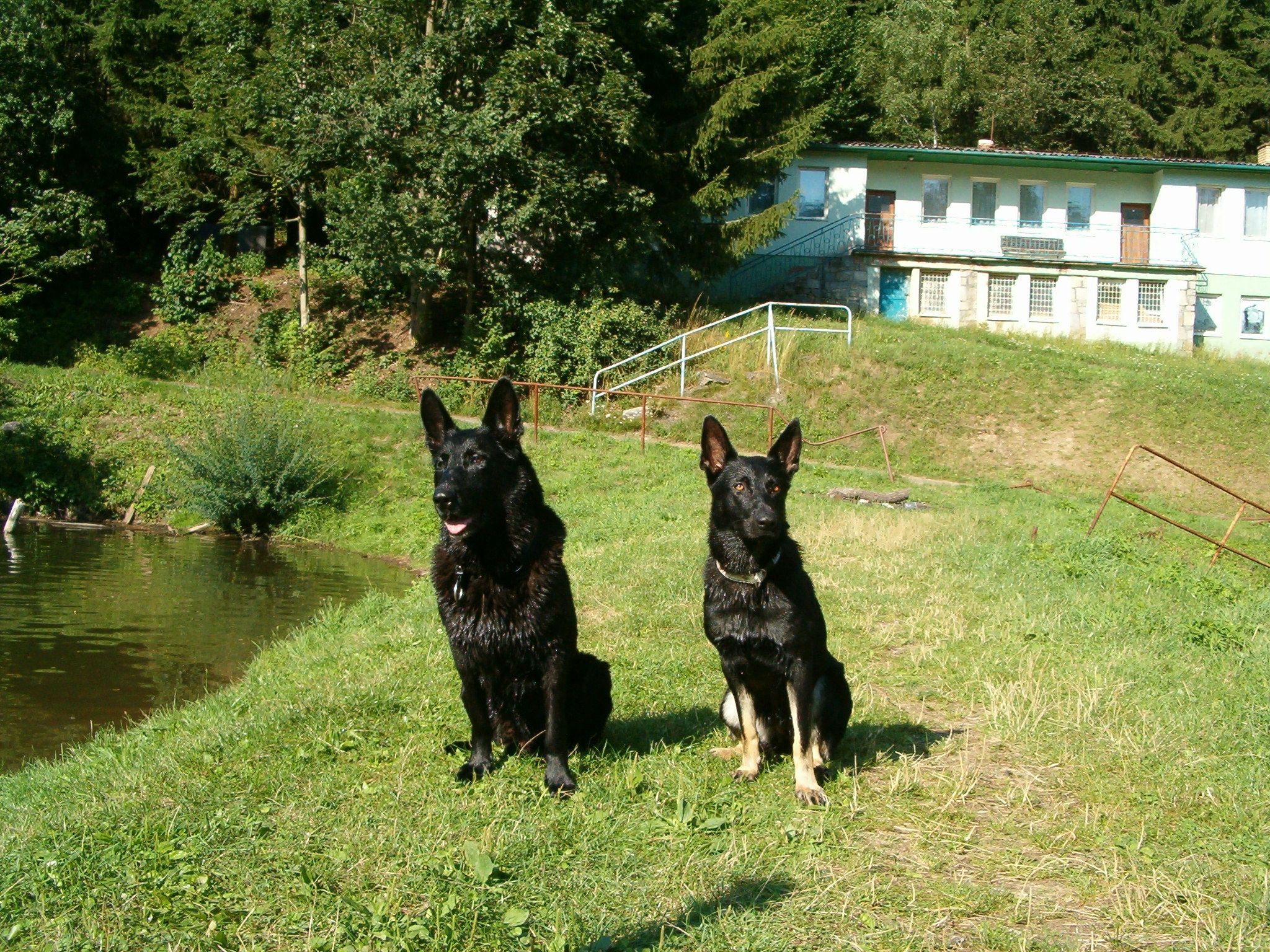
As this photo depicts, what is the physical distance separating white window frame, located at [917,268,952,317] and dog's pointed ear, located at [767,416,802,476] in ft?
122

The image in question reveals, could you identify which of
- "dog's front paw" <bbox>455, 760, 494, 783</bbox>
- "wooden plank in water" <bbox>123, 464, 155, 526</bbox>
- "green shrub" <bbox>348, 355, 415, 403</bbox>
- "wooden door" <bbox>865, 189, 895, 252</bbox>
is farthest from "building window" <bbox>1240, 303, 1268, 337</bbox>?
"dog's front paw" <bbox>455, 760, 494, 783</bbox>

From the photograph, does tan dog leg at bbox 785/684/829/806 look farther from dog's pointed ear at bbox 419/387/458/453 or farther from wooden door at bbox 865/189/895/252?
wooden door at bbox 865/189/895/252

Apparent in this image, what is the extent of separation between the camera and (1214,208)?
4350 cm

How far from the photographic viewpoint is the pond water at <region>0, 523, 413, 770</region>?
1044cm

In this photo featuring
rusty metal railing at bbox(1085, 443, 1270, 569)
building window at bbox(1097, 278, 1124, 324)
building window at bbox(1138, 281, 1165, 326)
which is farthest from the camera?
building window at bbox(1138, 281, 1165, 326)

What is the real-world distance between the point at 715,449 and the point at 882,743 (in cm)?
202

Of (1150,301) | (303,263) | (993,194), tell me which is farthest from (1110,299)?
(303,263)

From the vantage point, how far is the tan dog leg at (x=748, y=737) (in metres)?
5.68

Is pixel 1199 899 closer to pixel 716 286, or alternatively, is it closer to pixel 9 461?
pixel 9 461

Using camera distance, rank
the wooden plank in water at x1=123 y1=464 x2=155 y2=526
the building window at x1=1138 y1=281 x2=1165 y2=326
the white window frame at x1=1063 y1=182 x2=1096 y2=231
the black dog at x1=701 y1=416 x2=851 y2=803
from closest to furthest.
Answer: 1. the black dog at x1=701 y1=416 x2=851 y2=803
2. the wooden plank in water at x1=123 y1=464 x2=155 y2=526
3. the building window at x1=1138 y1=281 x2=1165 y2=326
4. the white window frame at x1=1063 y1=182 x2=1096 y2=231

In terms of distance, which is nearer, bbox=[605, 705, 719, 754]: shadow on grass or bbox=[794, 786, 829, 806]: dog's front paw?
bbox=[794, 786, 829, 806]: dog's front paw

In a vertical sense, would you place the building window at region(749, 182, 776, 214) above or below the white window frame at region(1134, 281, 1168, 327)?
above

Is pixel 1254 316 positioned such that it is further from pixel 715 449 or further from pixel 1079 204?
pixel 715 449

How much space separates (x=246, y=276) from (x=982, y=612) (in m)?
31.8
